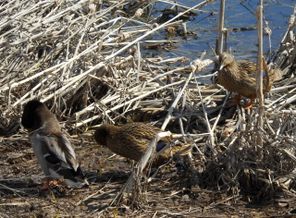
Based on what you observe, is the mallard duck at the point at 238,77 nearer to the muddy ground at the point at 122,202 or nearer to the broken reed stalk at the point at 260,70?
the broken reed stalk at the point at 260,70

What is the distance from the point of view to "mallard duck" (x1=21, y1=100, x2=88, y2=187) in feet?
22.1

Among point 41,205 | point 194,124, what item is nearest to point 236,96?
point 194,124

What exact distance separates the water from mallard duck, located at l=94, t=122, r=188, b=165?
3.08m

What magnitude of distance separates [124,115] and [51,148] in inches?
62.0

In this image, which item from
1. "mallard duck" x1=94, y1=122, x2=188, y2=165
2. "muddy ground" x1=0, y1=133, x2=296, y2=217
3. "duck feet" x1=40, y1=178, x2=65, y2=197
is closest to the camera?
"muddy ground" x1=0, y1=133, x2=296, y2=217

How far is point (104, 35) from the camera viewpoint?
9.06 metres

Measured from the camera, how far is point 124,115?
329 inches

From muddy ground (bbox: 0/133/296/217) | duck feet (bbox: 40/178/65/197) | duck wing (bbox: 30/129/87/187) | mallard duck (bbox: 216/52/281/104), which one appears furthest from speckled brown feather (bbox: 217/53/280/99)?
duck feet (bbox: 40/178/65/197)

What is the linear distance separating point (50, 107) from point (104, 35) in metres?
1.16

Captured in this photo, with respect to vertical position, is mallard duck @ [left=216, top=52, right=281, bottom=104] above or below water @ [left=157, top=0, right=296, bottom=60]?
above

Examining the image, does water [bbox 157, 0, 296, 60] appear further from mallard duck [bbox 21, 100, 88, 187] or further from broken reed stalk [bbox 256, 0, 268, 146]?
mallard duck [bbox 21, 100, 88, 187]

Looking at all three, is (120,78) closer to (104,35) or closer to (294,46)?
(104,35)

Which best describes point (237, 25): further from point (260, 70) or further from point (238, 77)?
point (260, 70)

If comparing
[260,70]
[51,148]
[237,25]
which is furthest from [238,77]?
[237,25]
